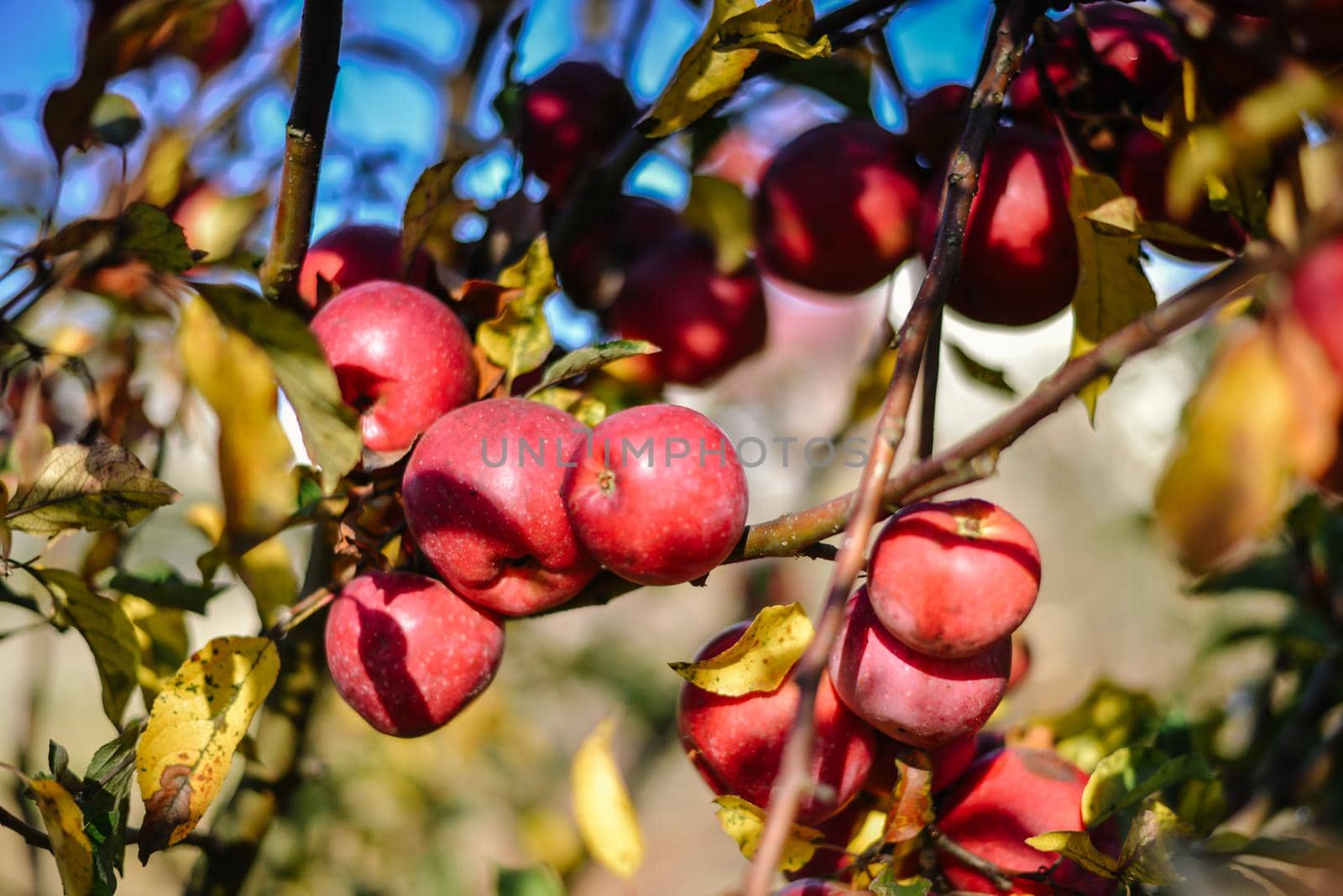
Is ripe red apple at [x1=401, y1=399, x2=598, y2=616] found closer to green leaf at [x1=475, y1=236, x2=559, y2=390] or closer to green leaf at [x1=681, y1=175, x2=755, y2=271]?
green leaf at [x1=475, y1=236, x2=559, y2=390]

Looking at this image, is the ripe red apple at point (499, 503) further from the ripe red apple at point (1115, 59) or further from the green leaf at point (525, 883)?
the ripe red apple at point (1115, 59)

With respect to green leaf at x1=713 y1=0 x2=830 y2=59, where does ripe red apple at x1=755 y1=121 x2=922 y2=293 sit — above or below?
below

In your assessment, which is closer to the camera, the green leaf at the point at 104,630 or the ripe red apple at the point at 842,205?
the green leaf at the point at 104,630

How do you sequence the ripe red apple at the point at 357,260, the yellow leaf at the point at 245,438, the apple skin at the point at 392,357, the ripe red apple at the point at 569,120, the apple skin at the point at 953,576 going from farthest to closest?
the ripe red apple at the point at 569,120 < the ripe red apple at the point at 357,260 < the apple skin at the point at 392,357 < the apple skin at the point at 953,576 < the yellow leaf at the point at 245,438

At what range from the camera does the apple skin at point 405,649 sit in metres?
0.62

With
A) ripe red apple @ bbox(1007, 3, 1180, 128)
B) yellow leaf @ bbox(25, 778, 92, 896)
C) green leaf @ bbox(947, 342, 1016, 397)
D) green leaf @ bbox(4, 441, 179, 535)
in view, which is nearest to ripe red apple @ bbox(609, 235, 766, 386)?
green leaf @ bbox(947, 342, 1016, 397)

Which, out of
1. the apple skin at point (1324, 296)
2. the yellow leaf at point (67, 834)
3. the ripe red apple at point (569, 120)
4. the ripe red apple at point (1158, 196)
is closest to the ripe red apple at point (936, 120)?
the ripe red apple at point (1158, 196)

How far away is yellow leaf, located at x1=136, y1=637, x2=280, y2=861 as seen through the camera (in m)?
0.57

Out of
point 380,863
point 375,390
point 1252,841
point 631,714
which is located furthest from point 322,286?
point 631,714

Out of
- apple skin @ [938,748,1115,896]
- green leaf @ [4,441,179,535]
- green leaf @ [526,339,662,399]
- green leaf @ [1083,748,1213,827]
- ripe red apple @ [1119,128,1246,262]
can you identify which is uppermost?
ripe red apple @ [1119,128,1246,262]

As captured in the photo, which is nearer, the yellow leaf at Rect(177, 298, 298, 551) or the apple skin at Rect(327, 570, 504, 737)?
the yellow leaf at Rect(177, 298, 298, 551)

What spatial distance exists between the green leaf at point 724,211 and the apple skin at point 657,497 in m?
0.38

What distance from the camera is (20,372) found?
3.57 feet

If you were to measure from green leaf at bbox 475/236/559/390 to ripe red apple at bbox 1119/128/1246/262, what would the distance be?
402 millimetres
